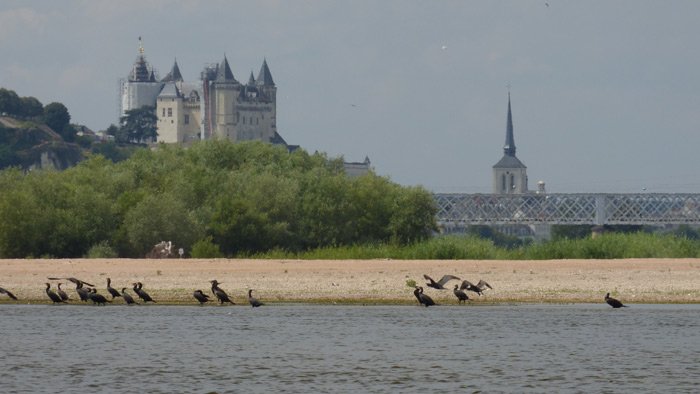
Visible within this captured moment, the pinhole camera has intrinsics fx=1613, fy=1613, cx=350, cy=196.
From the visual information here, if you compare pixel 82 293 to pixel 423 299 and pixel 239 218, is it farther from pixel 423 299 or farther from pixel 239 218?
pixel 239 218

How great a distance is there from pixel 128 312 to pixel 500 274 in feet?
44.4

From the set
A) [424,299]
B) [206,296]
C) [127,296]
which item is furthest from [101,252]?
[424,299]

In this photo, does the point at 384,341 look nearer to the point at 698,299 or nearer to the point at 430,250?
the point at 698,299

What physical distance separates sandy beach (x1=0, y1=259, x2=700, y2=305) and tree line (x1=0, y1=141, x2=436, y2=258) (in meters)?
4.67

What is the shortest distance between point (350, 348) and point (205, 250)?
1081 inches

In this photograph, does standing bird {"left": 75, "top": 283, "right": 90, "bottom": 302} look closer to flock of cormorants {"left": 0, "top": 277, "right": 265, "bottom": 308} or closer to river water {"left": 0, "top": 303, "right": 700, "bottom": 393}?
flock of cormorants {"left": 0, "top": 277, "right": 265, "bottom": 308}

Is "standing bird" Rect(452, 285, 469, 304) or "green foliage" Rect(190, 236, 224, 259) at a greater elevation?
"green foliage" Rect(190, 236, 224, 259)

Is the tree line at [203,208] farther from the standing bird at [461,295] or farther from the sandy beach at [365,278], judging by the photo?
the standing bird at [461,295]

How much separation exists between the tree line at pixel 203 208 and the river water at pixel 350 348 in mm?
19290

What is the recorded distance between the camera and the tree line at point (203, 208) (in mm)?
61031

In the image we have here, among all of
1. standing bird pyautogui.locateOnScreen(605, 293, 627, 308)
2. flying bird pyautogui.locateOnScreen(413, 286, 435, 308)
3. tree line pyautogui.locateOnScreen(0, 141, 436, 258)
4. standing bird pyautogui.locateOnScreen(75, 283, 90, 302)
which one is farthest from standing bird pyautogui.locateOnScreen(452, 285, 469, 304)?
tree line pyautogui.locateOnScreen(0, 141, 436, 258)

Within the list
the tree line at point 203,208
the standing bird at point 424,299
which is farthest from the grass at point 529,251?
the standing bird at point 424,299

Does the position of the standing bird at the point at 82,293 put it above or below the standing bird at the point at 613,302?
above

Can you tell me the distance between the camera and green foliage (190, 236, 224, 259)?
59531mm
